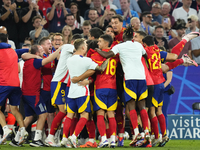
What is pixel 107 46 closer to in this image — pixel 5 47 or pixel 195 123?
pixel 5 47

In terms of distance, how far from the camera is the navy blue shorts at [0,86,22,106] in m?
7.22

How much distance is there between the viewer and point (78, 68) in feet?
22.1

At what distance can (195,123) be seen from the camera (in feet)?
31.6

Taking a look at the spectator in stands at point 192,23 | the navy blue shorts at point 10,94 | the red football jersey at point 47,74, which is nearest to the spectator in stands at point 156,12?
the spectator in stands at point 192,23

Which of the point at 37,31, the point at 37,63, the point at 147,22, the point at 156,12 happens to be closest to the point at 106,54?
the point at 37,63

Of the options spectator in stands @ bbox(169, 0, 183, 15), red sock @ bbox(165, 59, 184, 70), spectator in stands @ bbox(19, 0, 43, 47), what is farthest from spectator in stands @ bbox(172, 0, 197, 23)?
red sock @ bbox(165, 59, 184, 70)

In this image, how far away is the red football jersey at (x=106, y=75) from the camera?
22.3ft

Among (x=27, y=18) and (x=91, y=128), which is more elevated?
(x=27, y=18)

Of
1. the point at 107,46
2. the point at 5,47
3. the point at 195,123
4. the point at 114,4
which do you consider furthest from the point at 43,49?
the point at 114,4

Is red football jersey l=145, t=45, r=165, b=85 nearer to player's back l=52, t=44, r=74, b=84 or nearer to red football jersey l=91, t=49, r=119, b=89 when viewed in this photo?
red football jersey l=91, t=49, r=119, b=89

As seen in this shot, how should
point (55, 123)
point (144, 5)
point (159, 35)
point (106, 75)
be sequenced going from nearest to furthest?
point (106, 75) → point (55, 123) → point (159, 35) → point (144, 5)

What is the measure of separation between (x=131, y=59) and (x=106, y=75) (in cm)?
60

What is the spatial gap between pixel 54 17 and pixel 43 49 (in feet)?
16.0

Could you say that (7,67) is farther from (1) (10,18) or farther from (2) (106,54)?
(1) (10,18)
